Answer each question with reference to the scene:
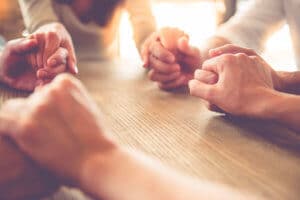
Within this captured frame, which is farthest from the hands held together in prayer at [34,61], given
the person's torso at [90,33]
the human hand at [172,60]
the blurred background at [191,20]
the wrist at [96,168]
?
the blurred background at [191,20]

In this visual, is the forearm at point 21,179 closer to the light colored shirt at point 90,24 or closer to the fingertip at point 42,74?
the fingertip at point 42,74

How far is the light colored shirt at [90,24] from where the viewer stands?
1.21m

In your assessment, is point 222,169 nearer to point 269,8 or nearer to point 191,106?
point 191,106

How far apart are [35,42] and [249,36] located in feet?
1.94

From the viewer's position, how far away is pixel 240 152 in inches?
20.0

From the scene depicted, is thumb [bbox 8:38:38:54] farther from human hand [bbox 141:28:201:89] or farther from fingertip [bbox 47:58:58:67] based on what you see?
human hand [bbox 141:28:201:89]

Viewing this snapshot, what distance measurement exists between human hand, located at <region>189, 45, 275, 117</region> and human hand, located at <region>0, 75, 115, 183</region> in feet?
0.87

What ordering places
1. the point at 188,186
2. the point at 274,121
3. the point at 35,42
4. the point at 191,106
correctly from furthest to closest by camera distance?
the point at 35,42 → the point at 191,106 → the point at 274,121 → the point at 188,186

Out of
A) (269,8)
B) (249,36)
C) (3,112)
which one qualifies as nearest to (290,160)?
(3,112)

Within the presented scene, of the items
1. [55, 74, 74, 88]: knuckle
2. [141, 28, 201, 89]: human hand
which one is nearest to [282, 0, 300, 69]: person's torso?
[141, 28, 201, 89]: human hand

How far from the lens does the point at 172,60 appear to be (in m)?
0.89

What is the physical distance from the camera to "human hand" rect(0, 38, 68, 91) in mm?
776

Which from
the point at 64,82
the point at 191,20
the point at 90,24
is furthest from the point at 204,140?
the point at 191,20

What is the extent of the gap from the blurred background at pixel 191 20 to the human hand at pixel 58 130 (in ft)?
4.57
